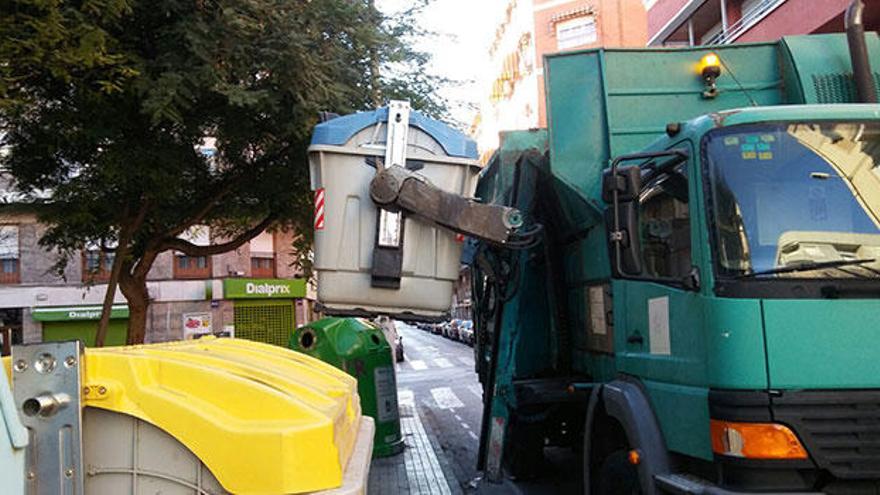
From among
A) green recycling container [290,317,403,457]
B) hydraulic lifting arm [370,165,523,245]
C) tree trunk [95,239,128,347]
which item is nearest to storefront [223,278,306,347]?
tree trunk [95,239,128,347]

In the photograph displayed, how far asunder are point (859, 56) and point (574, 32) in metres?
35.7

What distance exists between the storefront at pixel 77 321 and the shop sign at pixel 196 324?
1977 mm

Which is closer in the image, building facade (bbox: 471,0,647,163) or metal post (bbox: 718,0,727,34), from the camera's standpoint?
metal post (bbox: 718,0,727,34)

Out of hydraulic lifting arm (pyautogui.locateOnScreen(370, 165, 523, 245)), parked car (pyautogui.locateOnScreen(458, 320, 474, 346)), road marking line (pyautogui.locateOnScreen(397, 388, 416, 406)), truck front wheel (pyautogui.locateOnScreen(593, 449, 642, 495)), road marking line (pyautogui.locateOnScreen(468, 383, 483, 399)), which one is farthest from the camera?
parked car (pyautogui.locateOnScreen(458, 320, 474, 346))

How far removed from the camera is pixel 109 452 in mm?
2262

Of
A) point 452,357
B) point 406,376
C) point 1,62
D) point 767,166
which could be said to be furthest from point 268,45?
point 452,357

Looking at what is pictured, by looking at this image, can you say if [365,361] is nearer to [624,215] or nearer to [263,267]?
[624,215]

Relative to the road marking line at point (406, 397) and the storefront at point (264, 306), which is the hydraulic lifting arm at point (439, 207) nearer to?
the road marking line at point (406, 397)

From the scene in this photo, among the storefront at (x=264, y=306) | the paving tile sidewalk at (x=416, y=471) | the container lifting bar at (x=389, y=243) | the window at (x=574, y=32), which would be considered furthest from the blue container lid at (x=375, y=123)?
the window at (x=574, y=32)

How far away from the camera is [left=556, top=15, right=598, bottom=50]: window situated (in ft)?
125

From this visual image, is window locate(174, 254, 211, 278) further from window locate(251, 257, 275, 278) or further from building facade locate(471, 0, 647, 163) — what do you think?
building facade locate(471, 0, 647, 163)

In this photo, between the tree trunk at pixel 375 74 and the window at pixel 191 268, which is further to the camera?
the window at pixel 191 268

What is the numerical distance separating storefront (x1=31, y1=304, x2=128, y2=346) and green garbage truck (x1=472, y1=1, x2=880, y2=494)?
2272 cm

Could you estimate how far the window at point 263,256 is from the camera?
2766cm
